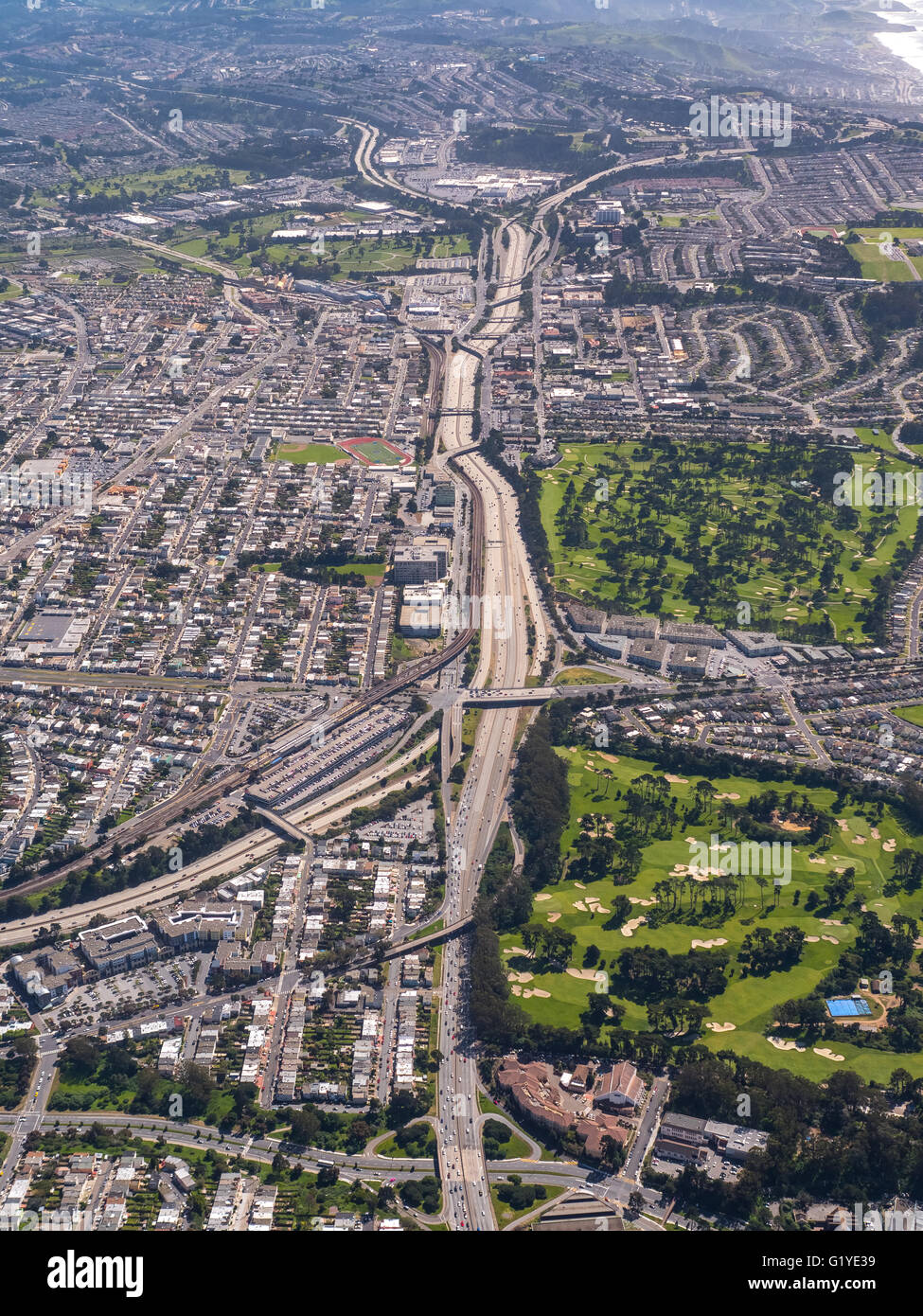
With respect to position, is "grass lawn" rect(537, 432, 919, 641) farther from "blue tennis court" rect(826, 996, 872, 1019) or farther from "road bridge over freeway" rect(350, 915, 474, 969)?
"blue tennis court" rect(826, 996, 872, 1019)

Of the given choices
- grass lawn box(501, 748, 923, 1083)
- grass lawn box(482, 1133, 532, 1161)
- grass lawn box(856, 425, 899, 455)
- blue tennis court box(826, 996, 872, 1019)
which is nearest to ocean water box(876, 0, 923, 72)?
grass lawn box(856, 425, 899, 455)

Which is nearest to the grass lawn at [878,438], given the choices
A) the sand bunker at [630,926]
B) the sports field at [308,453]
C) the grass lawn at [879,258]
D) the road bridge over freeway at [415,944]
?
the grass lawn at [879,258]

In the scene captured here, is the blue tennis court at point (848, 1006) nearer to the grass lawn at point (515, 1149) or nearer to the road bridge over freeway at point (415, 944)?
the grass lawn at point (515, 1149)

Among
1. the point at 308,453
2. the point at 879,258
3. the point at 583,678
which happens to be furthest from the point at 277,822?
the point at 879,258

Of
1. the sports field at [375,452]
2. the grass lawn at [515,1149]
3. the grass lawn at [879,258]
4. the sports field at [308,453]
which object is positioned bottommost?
the grass lawn at [515,1149]

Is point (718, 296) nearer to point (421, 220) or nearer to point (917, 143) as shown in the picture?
point (421, 220)

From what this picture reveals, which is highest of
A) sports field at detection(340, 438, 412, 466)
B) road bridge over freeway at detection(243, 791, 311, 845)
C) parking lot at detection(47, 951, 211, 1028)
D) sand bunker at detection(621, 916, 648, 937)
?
sports field at detection(340, 438, 412, 466)
